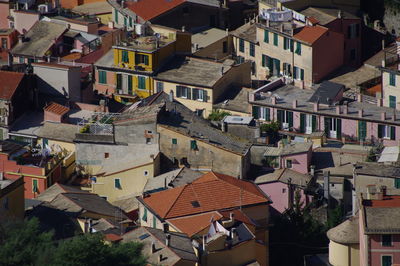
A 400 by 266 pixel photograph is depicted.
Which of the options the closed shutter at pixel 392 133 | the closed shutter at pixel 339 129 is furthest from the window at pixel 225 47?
the closed shutter at pixel 392 133

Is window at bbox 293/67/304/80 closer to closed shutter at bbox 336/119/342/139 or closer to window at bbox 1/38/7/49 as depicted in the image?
closed shutter at bbox 336/119/342/139

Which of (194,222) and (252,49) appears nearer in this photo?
(194,222)

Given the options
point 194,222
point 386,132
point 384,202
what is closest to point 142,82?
point 386,132

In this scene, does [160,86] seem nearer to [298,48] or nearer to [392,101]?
[298,48]

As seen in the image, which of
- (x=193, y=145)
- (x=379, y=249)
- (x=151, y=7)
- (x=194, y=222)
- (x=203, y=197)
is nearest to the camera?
(x=379, y=249)

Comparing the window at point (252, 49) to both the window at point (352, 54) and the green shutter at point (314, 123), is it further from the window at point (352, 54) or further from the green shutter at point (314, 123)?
the green shutter at point (314, 123)

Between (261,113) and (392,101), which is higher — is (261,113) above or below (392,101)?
below

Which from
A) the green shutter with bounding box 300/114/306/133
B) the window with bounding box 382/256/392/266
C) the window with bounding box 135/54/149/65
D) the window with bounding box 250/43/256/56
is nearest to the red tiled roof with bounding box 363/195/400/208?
the window with bounding box 382/256/392/266
